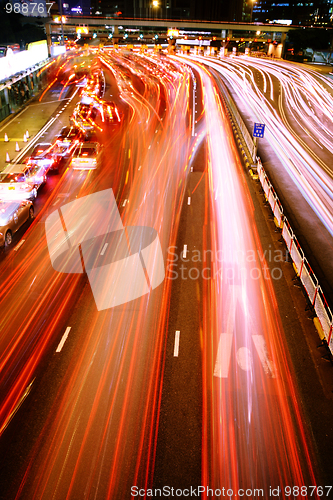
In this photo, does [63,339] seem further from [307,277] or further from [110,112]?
[110,112]

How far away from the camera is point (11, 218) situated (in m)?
17.6

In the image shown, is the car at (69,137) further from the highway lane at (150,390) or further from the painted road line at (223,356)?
the painted road line at (223,356)

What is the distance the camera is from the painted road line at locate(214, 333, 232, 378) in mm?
10203

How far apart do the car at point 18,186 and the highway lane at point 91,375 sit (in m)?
2.88

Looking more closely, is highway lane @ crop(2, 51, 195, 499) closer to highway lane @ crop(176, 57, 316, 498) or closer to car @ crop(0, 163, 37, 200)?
highway lane @ crop(176, 57, 316, 498)

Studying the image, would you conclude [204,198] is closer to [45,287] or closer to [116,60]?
[45,287]

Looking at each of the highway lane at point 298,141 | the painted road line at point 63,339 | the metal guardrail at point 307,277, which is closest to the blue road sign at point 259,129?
the highway lane at point 298,141

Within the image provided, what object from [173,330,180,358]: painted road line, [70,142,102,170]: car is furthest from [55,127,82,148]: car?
[173,330,180,358]: painted road line

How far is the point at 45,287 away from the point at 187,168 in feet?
53.2

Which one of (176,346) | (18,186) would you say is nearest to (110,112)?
(18,186)

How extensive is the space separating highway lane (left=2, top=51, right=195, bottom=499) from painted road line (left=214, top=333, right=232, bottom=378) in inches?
61.3

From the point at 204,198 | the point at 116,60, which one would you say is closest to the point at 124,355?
the point at 204,198

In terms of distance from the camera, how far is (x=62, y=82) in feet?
205

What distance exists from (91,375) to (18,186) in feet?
50.8
